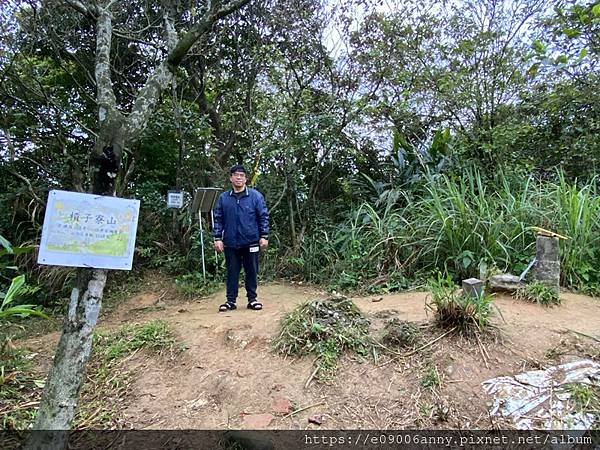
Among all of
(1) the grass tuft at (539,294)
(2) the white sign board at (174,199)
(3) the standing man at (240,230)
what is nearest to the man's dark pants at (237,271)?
(3) the standing man at (240,230)

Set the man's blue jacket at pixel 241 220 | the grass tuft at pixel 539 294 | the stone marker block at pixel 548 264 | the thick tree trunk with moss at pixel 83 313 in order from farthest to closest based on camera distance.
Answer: the man's blue jacket at pixel 241 220
the stone marker block at pixel 548 264
the grass tuft at pixel 539 294
the thick tree trunk with moss at pixel 83 313

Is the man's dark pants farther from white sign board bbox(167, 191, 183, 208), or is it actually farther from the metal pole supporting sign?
white sign board bbox(167, 191, 183, 208)

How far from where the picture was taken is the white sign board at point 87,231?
76.3 inches

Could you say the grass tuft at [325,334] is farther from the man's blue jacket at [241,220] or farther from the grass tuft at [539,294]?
the grass tuft at [539,294]

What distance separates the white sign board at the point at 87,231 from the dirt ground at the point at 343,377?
119 cm

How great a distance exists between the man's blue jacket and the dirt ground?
0.92 m

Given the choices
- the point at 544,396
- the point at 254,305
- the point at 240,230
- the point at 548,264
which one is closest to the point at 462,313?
the point at 544,396

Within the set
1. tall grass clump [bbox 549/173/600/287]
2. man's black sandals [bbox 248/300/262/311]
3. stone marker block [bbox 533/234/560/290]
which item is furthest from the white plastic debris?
man's black sandals [bbox 248/300/262/311]

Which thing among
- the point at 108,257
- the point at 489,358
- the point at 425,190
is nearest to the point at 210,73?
the point at 425,190

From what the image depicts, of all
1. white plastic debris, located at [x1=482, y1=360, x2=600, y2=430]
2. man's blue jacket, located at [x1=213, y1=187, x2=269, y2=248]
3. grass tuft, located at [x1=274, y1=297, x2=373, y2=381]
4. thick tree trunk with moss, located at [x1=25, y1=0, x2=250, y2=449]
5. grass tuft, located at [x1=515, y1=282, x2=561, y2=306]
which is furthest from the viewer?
man's blue jacket, located at [x1=213, y1=187, x2=269, y2=248]

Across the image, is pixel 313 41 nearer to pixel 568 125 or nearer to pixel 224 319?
pixel 568 125

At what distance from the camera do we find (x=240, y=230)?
413cm

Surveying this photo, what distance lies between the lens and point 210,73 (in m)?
6.98

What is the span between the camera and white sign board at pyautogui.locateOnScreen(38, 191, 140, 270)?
1.94m
